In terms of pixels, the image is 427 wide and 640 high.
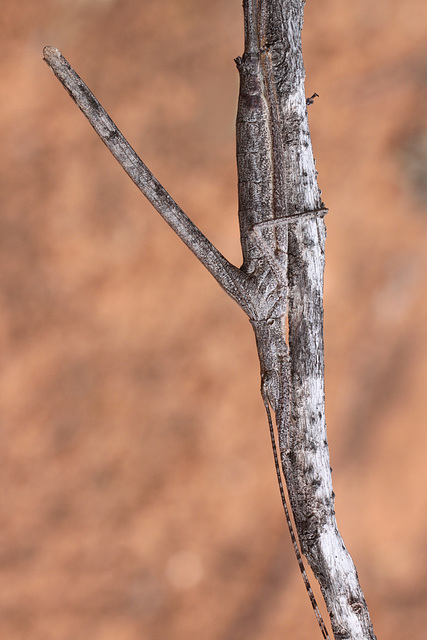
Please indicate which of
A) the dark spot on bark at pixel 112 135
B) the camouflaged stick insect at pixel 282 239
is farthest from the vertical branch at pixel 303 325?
the dark spot on bark at pixel 112 135

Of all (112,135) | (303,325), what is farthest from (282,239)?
(112,135)

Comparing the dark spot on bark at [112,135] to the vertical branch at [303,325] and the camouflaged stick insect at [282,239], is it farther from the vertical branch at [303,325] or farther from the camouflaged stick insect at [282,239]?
the vertical branch at [303,325]

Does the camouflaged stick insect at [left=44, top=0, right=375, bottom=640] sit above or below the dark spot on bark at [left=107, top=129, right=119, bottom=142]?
below

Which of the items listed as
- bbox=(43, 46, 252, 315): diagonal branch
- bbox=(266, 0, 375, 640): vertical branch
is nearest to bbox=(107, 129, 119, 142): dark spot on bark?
bbox=(43, 46, 252, 315): diagonal branch

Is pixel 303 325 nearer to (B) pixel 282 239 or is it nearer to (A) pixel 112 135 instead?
(B) pixel 282 239

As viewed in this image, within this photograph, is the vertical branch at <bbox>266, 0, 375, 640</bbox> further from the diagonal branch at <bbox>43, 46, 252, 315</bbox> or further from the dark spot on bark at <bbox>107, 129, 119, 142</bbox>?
→ the dark spot on bark at <bbox>107, 129, 119, 142</bbox>

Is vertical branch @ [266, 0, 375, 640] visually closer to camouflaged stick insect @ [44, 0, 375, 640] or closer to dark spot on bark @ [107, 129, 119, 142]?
camouflaged stick insect @ [44, 0, 375, 640]

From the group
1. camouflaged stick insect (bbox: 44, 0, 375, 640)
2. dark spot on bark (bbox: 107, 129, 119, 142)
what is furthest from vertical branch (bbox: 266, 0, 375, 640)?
dark spot on bark (bbox: 107, 129, 119, 142)

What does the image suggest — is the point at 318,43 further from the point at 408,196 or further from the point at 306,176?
the point at 306,176
